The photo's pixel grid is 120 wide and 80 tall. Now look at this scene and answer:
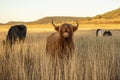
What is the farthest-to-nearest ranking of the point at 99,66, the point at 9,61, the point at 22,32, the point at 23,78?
the point at 22,32 < the point at 9,61 < the point at 99,66 < the point at 23,78

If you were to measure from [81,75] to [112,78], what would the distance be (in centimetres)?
66

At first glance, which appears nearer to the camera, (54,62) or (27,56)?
(54,62)

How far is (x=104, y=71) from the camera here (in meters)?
5.89

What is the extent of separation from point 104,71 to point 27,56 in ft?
8.95

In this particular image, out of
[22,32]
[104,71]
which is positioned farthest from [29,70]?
[22,32]

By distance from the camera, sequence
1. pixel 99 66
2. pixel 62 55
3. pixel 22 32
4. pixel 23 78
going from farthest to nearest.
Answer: pixel 22 32, pixel 62 55, pixel 99 66, pixel 23 78

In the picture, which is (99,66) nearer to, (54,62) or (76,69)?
(76,69)

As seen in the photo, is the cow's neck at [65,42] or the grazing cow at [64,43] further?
the cow's neck at [65,42]

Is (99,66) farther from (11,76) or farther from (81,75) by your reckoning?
(11,76)

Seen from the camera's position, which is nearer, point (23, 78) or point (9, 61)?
point (23, 78)

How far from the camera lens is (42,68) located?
19.6 feet

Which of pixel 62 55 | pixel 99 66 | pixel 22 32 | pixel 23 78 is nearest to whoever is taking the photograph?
pixel 23 78

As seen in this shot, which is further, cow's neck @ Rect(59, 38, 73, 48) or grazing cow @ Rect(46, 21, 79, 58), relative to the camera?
cow's neck @ Rect(59, 38, 73, 48)

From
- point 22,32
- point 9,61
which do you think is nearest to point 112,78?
point 9,61
